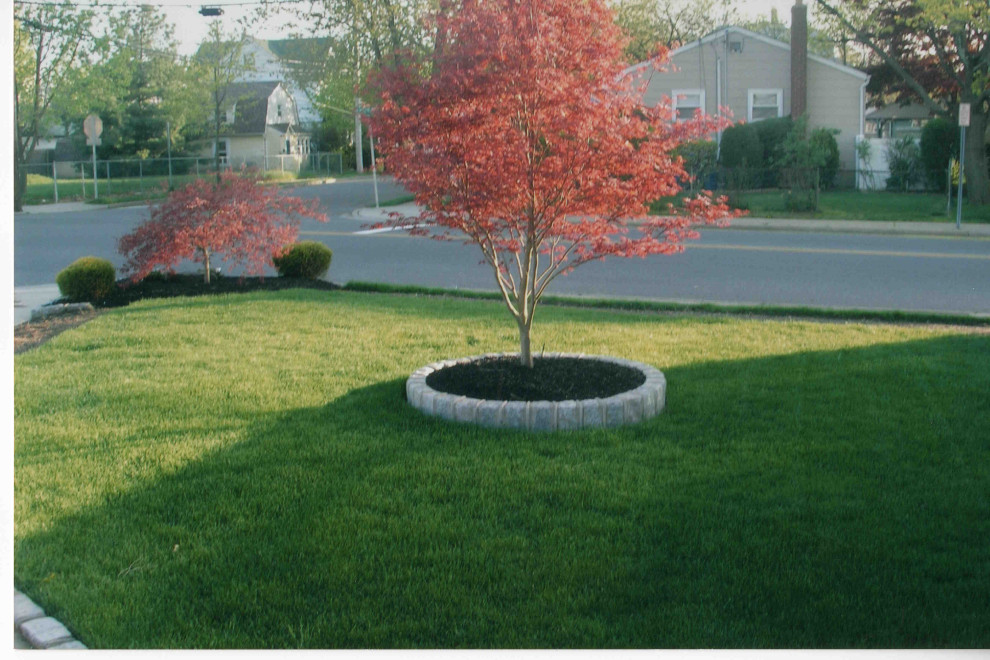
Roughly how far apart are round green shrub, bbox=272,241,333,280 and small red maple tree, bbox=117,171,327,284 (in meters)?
0.83

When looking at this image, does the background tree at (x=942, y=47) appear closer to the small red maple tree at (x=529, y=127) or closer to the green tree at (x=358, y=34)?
the green tree at (x=358, y=34)

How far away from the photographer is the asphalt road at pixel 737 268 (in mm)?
9812

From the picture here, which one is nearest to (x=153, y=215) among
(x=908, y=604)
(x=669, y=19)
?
(x=908, y=604)

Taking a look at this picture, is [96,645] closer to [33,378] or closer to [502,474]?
[502,474]

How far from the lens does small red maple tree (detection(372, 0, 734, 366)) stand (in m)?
4.90

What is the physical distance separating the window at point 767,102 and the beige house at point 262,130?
19683 millimetres

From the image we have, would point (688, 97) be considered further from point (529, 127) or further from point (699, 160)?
point (529, 127)

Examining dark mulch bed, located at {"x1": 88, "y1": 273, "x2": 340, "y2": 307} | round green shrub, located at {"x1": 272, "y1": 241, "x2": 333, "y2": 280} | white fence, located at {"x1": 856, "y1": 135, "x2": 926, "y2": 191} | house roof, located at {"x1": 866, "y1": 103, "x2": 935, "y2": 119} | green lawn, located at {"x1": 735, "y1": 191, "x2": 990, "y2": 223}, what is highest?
house roof, located at {"x1": 866, "y1": 103, "x2": 935, "y2": 119}

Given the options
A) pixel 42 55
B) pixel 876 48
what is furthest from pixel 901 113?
pixel 42 55

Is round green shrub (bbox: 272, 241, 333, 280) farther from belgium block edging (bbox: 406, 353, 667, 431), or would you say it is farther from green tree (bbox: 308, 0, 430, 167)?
green tree (bbox: 308, 0, 430, 167)

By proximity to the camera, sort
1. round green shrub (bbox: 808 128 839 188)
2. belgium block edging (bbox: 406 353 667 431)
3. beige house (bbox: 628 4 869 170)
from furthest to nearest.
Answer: beige house (bbox: 628 4 869 170) < round green shrub (bbox: 808 128 839 188) < belgium block edging (bbox: 406 353 667 431)

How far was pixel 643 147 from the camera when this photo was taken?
526 centimetres

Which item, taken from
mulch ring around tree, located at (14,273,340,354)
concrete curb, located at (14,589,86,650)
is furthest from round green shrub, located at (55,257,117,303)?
concrete curb, located at (14,589,86,650)

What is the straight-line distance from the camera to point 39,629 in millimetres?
3277
